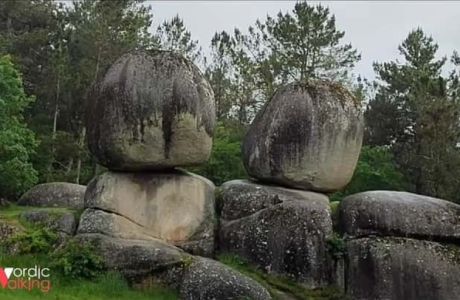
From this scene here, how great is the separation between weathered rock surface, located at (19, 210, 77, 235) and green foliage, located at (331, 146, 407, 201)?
14.1 m

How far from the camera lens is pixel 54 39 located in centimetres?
3192

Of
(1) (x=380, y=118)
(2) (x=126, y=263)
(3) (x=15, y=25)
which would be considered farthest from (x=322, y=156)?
(3) (x=15, y=25)

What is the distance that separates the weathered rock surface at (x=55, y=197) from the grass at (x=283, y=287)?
4.61 meters

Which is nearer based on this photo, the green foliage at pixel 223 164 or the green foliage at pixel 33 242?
the green foliage at pixel 33 242

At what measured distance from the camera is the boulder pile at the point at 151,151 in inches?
496

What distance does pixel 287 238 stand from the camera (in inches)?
480

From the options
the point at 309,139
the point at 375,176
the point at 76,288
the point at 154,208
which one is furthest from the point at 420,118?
the point at 76,288

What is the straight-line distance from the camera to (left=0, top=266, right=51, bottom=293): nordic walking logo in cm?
1066

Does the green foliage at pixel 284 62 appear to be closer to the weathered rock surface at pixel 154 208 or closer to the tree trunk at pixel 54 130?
the tree trunk at pixel 54 130

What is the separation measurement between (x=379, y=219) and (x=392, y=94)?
2212 centimetres

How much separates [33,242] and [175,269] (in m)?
2.73

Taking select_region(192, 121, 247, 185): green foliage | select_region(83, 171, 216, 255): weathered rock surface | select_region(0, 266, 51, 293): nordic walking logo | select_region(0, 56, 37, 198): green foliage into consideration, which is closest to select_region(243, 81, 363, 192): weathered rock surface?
select_region(83, 171, 216, 255): weathered rock surface

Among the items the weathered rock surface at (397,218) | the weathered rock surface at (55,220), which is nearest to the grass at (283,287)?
the weathered rock surface at (397,218)

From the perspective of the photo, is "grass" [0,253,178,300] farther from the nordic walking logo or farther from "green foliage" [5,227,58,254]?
"green foliage" [5,227,58,254]
